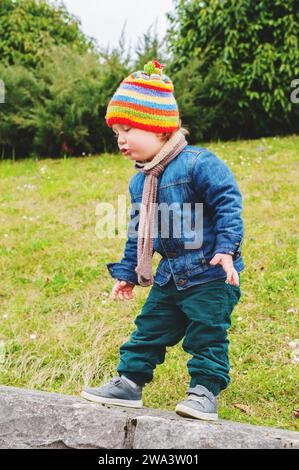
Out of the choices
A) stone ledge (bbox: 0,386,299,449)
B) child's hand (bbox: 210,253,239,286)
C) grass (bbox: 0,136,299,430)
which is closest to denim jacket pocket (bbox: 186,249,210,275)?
child's hand (bbox: 210,253,239,286)

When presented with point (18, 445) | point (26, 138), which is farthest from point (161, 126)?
point (26, 138)

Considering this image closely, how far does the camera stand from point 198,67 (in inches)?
308

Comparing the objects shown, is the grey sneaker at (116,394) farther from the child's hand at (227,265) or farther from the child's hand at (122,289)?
the child's hand at (227,265)

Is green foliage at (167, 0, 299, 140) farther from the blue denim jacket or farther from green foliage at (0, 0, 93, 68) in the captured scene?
the blue denim jacket

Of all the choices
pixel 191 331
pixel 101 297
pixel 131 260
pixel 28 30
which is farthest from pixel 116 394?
pixel 28 30

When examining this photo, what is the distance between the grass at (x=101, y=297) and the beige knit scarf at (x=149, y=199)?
2.76ft

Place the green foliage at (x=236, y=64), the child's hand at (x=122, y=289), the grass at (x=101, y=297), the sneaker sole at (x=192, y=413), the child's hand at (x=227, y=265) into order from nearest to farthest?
the child's hand at (x=227, y=265)
the sneaker sole at (x=192, y=413)
the child's hand at (x=122, y=289)
the grass at (x=101, y=297)
the green foliage at (x=236, y=64)

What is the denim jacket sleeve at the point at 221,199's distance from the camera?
8.25 feet

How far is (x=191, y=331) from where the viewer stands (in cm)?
267

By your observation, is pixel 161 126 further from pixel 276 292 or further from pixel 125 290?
pixel 276 292

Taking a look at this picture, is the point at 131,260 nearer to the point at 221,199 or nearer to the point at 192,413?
the point at 221,199

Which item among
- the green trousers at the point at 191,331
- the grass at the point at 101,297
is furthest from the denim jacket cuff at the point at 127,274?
the grass at the point at 101,297

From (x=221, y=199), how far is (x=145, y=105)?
0.49 m

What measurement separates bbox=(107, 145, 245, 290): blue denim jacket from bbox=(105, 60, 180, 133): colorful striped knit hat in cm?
15
